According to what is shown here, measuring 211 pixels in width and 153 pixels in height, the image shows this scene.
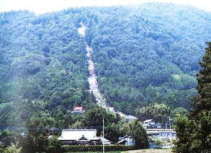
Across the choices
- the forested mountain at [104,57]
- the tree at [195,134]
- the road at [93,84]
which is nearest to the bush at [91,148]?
the forested mountain at [104,57]


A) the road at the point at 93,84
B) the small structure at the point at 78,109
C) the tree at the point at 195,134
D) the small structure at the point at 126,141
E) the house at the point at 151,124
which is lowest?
the tree at the point at 195,134

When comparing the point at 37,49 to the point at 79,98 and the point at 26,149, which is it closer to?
the point at 79,98

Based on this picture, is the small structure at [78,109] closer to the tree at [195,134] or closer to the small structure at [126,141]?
the small structure at [126,141]

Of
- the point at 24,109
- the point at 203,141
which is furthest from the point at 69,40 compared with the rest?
the point at 203,141

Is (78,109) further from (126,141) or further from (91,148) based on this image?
(91,148)

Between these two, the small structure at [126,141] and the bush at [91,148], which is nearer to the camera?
the bush at [91,148]

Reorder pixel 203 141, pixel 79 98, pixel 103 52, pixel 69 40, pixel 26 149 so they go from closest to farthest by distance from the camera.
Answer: pixel 203 141, pixel 26 149, pixel 79 98, pixel 103 52, pixel 69 40
